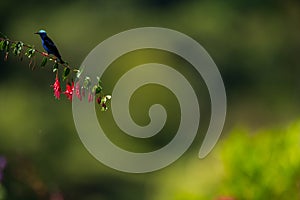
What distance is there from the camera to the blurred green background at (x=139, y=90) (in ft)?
58.4

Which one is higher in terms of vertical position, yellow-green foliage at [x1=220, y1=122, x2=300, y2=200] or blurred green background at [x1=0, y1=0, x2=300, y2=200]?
blurred green background at [x1=0, y1=0, x2=300, y2=200]

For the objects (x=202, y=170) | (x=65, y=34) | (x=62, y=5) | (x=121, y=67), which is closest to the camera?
(x=202, y=170)

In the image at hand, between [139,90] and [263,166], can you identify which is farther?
[139,90]

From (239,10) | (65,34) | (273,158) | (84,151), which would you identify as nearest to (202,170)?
(273,158)

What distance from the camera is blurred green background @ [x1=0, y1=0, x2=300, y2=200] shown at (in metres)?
17.8

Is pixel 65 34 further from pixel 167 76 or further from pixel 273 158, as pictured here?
pixel 273 158

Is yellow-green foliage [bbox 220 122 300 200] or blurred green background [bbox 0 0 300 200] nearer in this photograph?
yellow-green foliage [bbox 220 122 300 200]

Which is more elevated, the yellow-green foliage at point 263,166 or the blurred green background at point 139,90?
the blurred green background at point 139,90

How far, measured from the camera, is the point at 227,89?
67.9 feet

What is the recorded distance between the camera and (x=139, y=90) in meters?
19.6

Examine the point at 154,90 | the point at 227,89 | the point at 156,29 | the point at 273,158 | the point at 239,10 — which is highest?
the point at 239,10

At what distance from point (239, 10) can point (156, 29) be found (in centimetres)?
277

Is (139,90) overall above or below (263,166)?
above

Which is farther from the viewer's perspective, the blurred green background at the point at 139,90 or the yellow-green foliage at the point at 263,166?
the blurred green background at the point at 139,90
